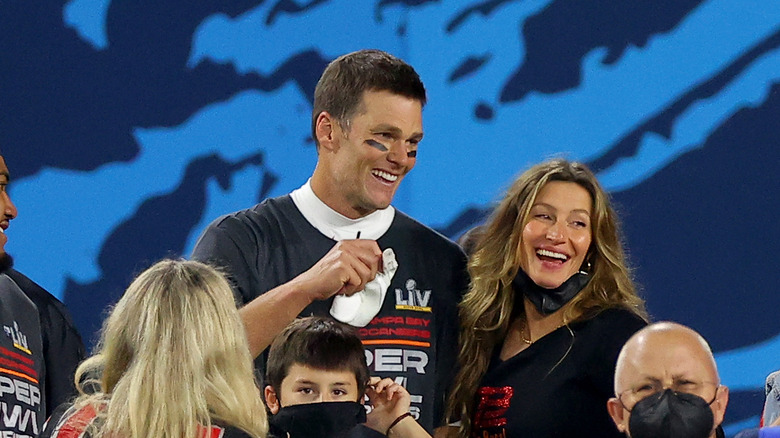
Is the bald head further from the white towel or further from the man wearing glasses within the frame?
the white towel

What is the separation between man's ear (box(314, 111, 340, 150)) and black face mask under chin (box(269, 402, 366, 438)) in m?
0.77

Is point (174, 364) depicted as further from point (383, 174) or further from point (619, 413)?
point (383, 174)

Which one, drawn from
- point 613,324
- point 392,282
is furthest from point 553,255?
point 392,282

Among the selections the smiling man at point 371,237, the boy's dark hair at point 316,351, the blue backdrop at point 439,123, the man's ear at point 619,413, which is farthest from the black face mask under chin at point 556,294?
the blue backdrop at point 439,123

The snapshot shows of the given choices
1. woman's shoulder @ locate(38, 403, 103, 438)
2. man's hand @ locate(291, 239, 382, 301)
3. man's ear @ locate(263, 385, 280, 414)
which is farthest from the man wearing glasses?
woman's shoulder @ locate(38, 403, 103, 438)

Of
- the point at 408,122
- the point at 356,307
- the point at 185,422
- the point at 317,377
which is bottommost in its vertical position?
the point at 185,422

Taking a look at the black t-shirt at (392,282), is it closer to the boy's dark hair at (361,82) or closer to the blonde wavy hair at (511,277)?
the blonde wavy hair at (511,277)

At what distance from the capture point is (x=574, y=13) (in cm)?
471

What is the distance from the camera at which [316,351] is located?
2.49 metres

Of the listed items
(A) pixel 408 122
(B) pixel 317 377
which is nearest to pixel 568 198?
(A) pixel 408 122

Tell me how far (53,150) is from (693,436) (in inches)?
129

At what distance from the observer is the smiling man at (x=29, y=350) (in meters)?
2.88

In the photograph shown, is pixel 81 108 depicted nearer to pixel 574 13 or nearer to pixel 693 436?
pixel 574 13

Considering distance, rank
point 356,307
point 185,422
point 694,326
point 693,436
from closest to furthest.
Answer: point 185,422 → point 693,436 → point 356,307 → point 694,326
